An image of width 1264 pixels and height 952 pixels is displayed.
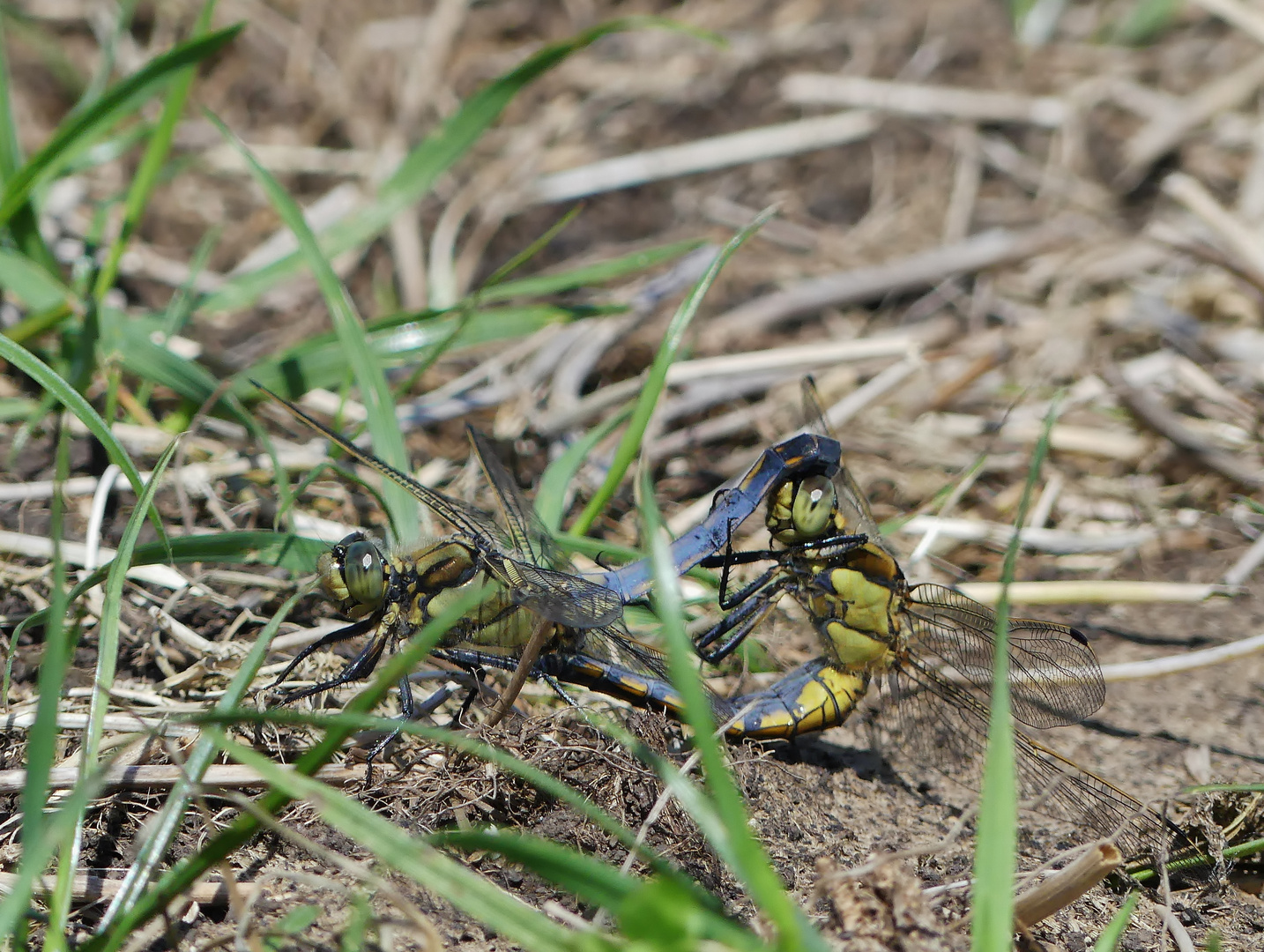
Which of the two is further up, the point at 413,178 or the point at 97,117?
the point at 413,178

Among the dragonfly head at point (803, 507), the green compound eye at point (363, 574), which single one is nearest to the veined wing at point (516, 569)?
the green compound eye at point (363, 574)

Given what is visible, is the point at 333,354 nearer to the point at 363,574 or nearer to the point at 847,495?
the point at 363,574

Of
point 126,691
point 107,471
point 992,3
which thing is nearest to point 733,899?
point 126,691

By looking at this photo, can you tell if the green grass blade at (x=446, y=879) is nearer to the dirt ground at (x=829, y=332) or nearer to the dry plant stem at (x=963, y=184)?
the dirt ground at (x=829, y=332)

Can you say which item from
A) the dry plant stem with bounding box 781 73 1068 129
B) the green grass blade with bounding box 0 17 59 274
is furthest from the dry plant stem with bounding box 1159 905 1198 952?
the dry plant stem with bounding box 781 73 1068 129

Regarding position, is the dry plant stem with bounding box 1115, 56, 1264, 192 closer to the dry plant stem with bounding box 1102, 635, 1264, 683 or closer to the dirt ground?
the dirt ground

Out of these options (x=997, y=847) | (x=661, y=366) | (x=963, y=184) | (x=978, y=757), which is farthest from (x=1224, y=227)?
(x=997, y=847)
